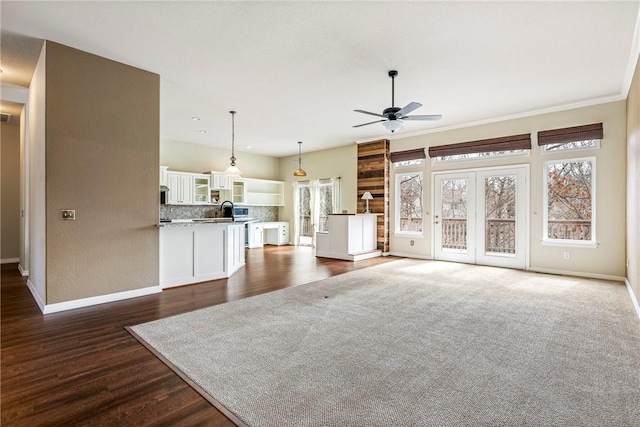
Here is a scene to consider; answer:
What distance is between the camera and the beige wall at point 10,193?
6.46 metres

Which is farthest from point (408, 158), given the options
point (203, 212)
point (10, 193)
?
point (10, 193)

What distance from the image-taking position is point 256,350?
2.60 m

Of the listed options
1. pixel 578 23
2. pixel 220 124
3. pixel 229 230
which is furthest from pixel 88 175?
pixel 578 23

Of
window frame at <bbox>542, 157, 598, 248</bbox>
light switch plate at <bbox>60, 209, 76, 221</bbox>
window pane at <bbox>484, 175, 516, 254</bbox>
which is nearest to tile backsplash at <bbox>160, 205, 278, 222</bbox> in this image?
light switch plate at <bbox>60, 209, 76, 221</bbox>

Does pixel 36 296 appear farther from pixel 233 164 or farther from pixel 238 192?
pixel 238 192

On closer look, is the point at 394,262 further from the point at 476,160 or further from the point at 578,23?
the point at 578,23

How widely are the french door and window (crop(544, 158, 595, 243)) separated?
1.34 ft

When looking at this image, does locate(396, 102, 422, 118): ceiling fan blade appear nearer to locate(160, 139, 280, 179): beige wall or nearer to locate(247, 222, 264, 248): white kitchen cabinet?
locate(247, 222, 264, 248): white kitchen cabinet

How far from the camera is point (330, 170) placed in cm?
954

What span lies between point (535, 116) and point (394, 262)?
395 centimetres

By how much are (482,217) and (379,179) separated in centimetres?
259

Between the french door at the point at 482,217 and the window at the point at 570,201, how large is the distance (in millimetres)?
408

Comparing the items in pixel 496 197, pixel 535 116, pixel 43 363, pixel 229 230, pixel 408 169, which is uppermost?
pixel 535 116

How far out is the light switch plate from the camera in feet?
11.8
